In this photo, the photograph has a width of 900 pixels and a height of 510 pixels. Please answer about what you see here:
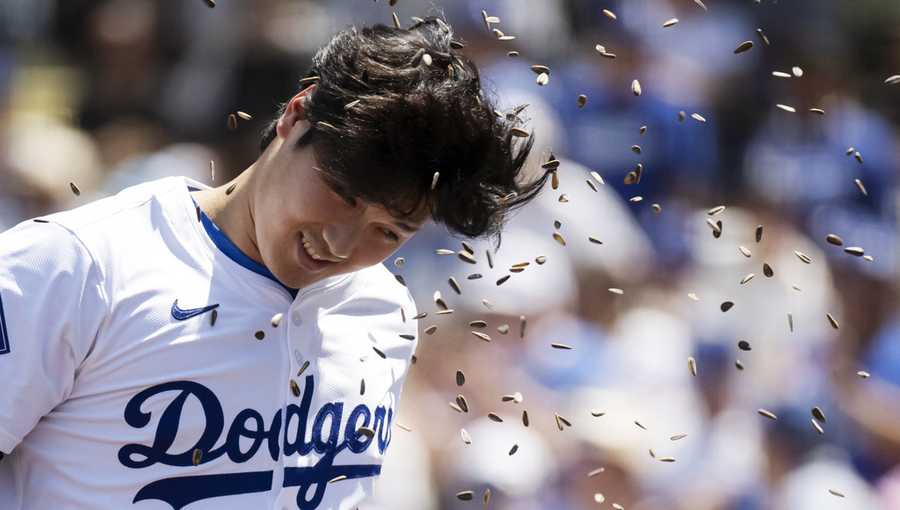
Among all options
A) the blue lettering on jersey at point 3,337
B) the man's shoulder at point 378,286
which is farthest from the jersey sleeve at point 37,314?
the man's shoulder at point 378,286

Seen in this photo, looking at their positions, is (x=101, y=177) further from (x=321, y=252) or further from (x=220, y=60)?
(x=321, y=252)

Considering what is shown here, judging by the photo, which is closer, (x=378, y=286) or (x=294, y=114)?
(x=294, y=114)

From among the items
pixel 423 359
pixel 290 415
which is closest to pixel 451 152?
pixel 290 415

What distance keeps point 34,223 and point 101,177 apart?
2.51 m

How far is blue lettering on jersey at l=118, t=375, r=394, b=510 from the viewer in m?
2.13

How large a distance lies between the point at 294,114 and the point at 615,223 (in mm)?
3186

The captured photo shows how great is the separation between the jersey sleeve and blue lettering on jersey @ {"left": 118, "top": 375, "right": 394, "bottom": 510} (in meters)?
0.16

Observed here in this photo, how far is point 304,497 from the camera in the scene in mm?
2352

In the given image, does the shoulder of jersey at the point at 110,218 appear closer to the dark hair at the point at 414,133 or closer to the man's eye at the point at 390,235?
the dark hair at the point at 414,133

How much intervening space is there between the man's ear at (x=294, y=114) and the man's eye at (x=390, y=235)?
239mm

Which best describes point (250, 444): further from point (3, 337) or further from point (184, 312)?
point (3, 337)

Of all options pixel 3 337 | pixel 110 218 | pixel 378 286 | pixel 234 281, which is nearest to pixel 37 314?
pixel 3 337

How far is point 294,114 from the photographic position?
2197 mm

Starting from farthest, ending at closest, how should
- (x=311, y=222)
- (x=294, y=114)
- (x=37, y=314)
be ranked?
(x=294, y=114)
(x=311, y=222)
(x=37, y=314)
